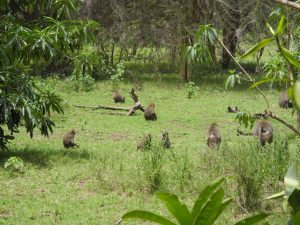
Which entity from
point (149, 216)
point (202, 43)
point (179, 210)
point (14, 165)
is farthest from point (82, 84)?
point (179, 210)

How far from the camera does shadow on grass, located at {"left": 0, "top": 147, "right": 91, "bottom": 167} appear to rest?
8328mm

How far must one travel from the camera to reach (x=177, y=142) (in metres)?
10.4

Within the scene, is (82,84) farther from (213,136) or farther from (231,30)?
(213,136)

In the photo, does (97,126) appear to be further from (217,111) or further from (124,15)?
(124,15)

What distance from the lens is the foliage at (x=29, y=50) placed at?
7.37 m

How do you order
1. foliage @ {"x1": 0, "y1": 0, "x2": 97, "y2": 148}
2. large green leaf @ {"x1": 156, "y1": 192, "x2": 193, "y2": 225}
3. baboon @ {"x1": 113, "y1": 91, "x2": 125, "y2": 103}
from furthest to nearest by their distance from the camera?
baboon @ {"x1": 113, "y1": 91, "x2": 125, "y2": 103} < foliage @ {"x1": 0, "y1": 0, "x2": 97, "y2": 148} < large green leaf @ {"x1": 156, "y1": 192, "x2": 193, "y2": 225}

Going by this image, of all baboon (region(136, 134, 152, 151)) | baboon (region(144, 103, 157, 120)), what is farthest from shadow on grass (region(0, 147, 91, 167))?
baboon (region(144, 103, 157, 120))

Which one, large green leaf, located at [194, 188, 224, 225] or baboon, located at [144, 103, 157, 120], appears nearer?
large green leaf, located at [194, 188, 224, 225]

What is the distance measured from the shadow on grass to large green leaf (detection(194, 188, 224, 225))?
7044 millimetres

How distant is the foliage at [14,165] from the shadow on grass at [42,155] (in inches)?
15.9

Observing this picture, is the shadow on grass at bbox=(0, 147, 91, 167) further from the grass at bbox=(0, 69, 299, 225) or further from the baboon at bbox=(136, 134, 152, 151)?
the baboon at bbox=(136, 134, 152, 151)

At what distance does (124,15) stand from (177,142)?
344 inches

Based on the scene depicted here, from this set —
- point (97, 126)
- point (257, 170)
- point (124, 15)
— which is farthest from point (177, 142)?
point (124, 15)

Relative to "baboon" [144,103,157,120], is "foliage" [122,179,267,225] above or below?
above
